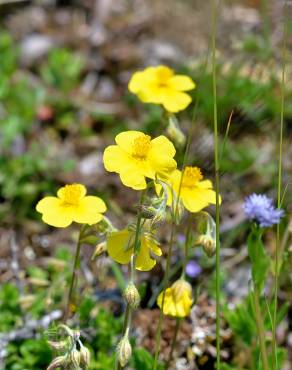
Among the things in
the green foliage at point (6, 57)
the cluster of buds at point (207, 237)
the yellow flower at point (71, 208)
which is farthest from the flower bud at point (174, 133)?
the green foliage at point (6, 57)

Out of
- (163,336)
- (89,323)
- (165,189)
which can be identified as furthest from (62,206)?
(163,336)

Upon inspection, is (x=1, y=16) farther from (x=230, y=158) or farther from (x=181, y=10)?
(x=230, y=158)

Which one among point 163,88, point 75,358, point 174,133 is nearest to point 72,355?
point 75,358

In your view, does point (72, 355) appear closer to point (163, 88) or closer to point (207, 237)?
point (207, 237)

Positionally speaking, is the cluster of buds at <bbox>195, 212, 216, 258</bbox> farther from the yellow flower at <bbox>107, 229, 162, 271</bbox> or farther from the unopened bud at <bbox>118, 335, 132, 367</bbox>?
the unopened bud at <bbox>118, 335, 132, 367</bbox>

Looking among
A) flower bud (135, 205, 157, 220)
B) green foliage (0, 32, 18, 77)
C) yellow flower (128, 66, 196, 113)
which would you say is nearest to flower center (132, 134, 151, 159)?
flower bud (135, 205, 157, 220)
